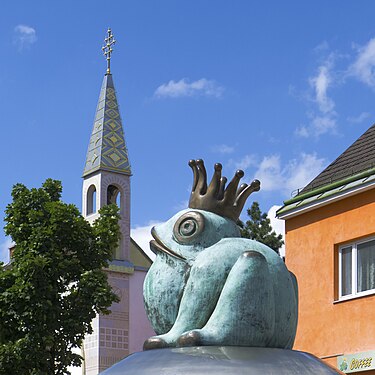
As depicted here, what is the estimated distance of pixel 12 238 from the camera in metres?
20.8

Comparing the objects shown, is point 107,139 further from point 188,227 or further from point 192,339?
point 192,339

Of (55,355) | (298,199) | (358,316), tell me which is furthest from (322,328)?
(55,355)

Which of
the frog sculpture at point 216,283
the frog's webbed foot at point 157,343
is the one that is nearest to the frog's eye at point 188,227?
the frog sculpture at point 216,283

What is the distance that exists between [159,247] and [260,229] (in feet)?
116

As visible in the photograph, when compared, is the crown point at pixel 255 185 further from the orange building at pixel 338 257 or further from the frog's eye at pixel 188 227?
the orange building at pixel 338 257

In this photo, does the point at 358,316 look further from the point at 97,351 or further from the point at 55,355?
the point at 97,351

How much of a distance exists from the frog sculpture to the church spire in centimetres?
3704

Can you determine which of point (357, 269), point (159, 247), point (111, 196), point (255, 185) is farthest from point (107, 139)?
point (159, 247)

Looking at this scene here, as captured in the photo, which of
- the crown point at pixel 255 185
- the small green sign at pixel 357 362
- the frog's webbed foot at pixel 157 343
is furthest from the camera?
the small green sign at pixel 357 362

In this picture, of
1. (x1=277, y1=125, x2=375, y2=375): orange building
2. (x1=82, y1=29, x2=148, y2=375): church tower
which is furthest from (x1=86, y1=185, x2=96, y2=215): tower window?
(x1=277, y1=125, x2=375, y2=375): orange building

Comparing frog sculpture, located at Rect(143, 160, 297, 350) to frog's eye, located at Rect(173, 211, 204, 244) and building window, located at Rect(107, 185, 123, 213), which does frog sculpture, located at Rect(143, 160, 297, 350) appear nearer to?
frog's eye, located at Rect(173, 211, 204, 244)

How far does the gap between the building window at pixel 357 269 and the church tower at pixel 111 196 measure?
24.9 meters

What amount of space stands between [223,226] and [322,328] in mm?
12711

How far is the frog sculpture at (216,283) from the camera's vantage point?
5238 mm
